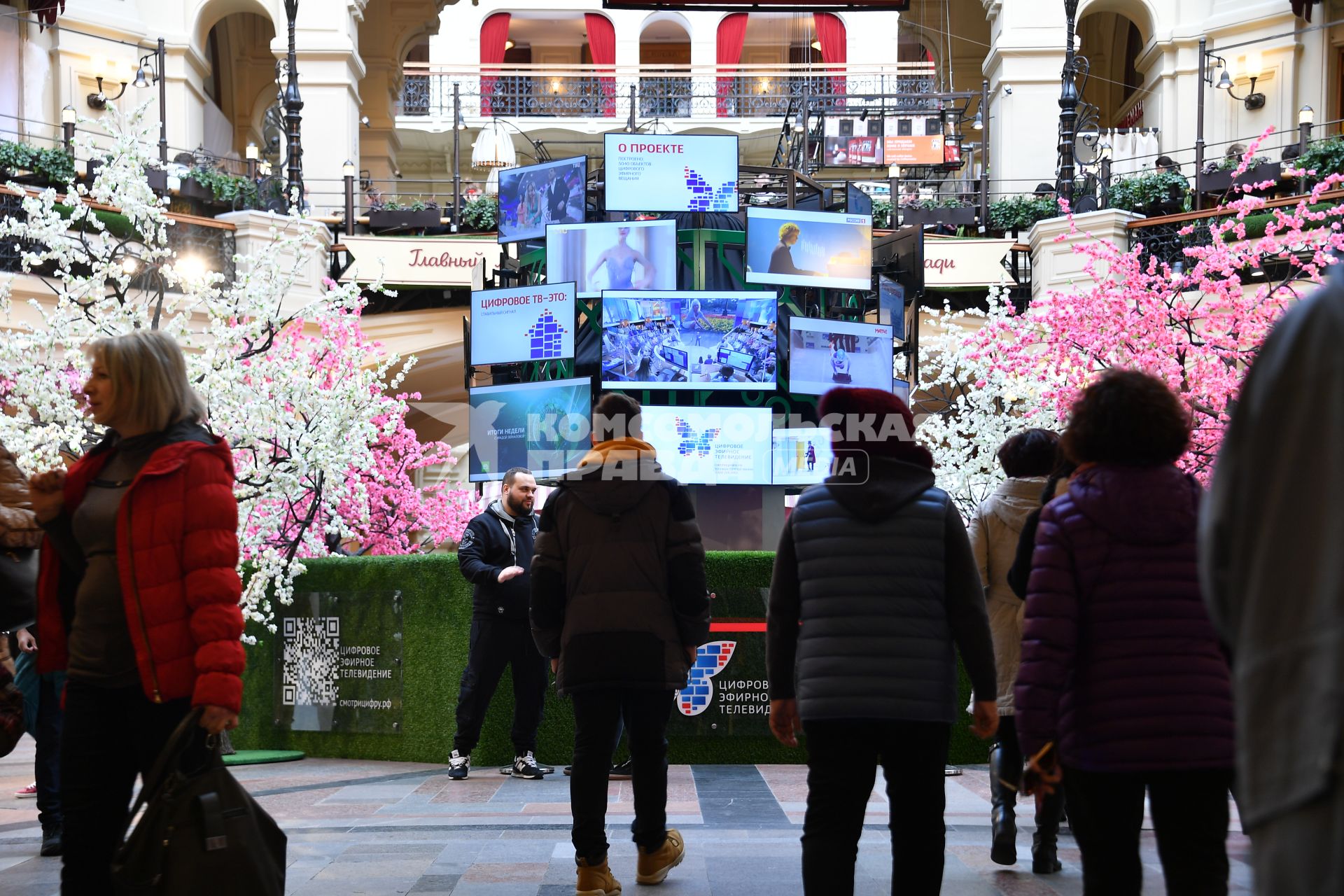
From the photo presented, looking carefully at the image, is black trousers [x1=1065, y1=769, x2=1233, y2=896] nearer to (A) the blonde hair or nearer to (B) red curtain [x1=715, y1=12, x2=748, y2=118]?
(A) the blonde hair

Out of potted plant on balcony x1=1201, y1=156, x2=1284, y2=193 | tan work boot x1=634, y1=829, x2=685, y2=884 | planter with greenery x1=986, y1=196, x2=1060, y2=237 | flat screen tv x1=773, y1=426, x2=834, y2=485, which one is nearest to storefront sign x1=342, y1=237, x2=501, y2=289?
planter with greenery x1=986, y1=196, x2=1060, y2=237

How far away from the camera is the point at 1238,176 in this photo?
75.0 feet

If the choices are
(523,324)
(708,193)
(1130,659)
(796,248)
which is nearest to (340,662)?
(1130,659)

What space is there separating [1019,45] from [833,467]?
28.2 m

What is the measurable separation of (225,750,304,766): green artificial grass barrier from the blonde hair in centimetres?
609

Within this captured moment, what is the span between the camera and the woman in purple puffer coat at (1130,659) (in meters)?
3.19

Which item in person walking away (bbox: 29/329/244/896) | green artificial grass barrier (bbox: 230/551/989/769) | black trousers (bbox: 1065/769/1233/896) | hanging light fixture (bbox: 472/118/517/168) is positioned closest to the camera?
black trousers (bbox: 1065/769/1233/896)

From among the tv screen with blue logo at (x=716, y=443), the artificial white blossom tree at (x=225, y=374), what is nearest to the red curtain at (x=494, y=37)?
the tv screen with blue logo at (x=716, y=443)

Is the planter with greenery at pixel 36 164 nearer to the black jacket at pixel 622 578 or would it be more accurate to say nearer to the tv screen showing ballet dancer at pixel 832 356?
the tv screen showing ballet dancer at pixel 832 356

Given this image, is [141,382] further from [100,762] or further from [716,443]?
[716,443]

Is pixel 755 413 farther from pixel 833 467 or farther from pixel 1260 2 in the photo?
pixel 1260 2

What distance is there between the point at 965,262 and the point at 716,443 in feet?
34.1

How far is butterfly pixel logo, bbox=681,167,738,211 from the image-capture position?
58.3ft

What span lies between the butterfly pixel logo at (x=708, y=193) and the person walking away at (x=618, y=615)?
13047mm
